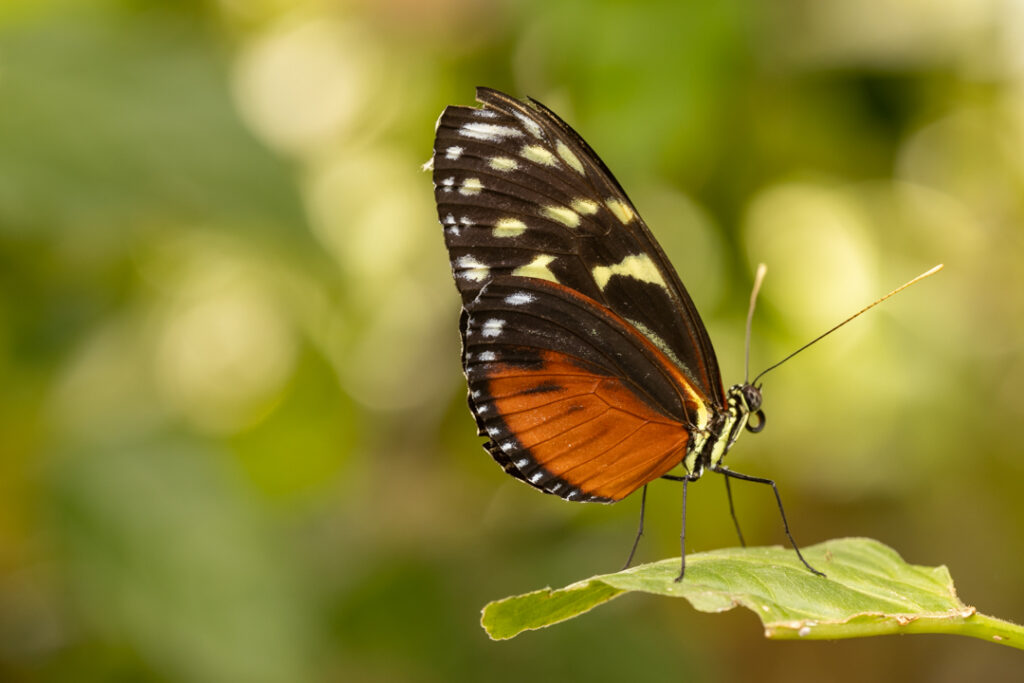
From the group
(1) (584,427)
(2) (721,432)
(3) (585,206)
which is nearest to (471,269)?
(3) (585,206)

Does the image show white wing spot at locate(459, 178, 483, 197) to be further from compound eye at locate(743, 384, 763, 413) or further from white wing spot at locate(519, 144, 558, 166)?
compound eye at locate(743, 384, 763, 413)

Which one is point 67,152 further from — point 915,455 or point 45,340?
point 915,455

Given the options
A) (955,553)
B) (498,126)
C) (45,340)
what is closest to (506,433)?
(498,126)

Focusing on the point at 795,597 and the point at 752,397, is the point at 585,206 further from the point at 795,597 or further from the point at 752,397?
the point at 795,597

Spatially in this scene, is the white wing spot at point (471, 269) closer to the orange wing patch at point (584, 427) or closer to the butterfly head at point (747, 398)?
the orange wing patch at point (584, 427)

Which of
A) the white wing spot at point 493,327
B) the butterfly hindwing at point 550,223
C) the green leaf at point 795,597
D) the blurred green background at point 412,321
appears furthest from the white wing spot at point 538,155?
the green leaf at point 795,597
